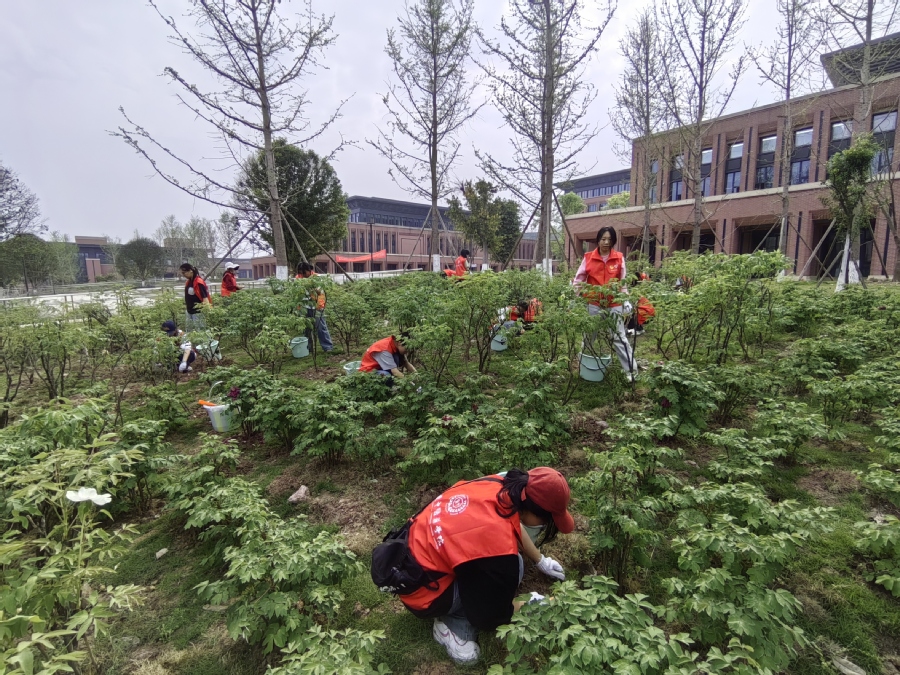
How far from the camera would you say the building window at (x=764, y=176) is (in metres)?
24.0

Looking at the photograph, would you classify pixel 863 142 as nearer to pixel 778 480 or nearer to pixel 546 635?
pixel 778 480

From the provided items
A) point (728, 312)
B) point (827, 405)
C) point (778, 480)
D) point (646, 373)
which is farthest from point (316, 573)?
point (728, 312)

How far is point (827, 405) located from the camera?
3.58 metres

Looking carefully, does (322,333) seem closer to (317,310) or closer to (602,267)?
(317,310)

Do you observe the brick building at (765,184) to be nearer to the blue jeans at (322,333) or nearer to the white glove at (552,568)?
the blue jeans at (322,333)

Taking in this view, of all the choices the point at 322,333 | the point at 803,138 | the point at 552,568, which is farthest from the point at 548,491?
the point at 803,138

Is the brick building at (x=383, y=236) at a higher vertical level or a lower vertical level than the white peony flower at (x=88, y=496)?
higher

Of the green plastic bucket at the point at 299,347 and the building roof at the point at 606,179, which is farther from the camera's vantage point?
the building roof at the point at 606,179

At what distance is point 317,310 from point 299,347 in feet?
2.11

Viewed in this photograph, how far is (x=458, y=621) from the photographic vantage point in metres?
2.09

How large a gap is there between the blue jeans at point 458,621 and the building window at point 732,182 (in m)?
30.2

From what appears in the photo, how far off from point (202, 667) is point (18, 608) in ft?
3.32

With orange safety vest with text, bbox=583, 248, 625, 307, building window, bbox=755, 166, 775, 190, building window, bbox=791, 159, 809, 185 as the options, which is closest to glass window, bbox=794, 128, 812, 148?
building window, bbox=791, 159, 809, 185

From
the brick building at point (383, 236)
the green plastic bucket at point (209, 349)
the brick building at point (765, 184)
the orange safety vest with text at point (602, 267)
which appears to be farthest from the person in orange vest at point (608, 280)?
the brick building at point (383, 236)
